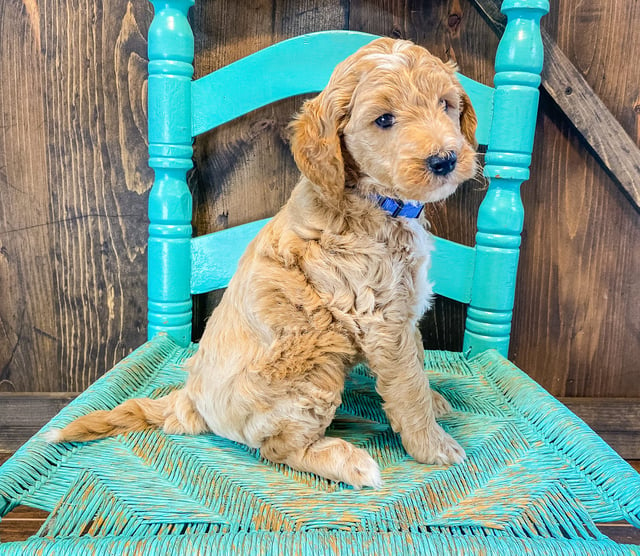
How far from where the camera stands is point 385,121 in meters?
1.03

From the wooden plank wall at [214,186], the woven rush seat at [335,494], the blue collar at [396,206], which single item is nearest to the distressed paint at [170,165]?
the wooden plank wall at [214,186]

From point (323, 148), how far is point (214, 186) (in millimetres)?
882

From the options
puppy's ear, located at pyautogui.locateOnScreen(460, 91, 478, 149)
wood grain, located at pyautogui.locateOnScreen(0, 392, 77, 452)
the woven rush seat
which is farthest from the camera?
wood grain, located at pyautogui.locateOnScreen(0, 392, 77, 452)

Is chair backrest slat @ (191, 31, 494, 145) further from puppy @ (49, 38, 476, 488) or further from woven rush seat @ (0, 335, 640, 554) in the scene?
woven rush seat @ (0, 335, 640, 554)

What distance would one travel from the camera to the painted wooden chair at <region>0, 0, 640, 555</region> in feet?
2.89

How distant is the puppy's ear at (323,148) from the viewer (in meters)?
1.07

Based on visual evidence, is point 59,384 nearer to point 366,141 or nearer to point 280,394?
point 280,394

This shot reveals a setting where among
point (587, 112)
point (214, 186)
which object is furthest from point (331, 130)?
point (587, 112)

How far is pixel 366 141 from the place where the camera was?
1051 millimetres

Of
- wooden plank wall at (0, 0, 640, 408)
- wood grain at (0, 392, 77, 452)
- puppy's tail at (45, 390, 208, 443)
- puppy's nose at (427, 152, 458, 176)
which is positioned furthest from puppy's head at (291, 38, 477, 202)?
wood grain at (0, 392, 77, 452)

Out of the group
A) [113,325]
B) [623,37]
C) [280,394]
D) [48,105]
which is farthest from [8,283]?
[623,37]

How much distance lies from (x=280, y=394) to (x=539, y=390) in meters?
0.70

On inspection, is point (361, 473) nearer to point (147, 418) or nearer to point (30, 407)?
point (147, 418)

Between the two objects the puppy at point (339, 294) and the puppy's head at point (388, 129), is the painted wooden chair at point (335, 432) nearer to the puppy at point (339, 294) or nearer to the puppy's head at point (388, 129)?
the puppy at point (339, 294)
